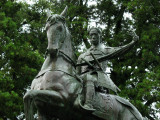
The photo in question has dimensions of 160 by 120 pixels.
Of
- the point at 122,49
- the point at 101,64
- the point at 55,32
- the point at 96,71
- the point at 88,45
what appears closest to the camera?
the point at 55,32

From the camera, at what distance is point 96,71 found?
24.9 feet

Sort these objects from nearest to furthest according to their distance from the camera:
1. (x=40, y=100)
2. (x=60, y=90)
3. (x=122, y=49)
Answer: (x=40, y=100)
(x=60, y=90)
(x=122, y=49)

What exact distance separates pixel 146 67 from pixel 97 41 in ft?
30.5

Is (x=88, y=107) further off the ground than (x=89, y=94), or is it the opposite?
(x=89, y=94)

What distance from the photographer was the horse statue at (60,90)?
6574 millimetres

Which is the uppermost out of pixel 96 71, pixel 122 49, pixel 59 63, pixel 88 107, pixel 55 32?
pixel 55 32

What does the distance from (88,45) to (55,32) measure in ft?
36.5

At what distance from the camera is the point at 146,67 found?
56.4 feet

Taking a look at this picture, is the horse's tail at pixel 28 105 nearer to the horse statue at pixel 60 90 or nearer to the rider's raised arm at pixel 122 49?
the horse statue at pixel 60 90

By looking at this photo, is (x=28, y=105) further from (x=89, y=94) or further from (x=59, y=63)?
(x=89, y=94)

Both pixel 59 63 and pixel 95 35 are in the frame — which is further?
pixel 95 35

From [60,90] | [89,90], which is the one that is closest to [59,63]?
[60,90]

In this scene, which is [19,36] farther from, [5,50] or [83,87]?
[83,87]

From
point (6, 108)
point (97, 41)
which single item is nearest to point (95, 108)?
point (97, 41)
